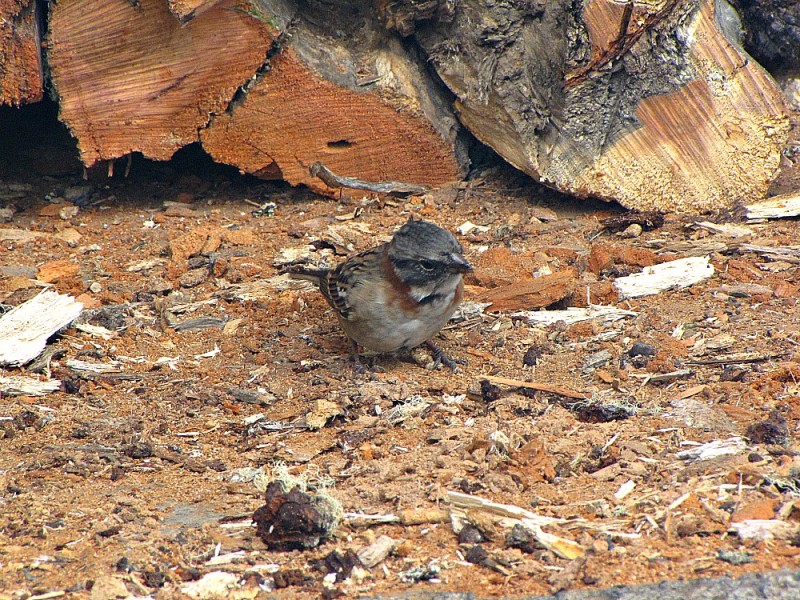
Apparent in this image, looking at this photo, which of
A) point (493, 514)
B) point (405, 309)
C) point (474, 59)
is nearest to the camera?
point (493, 514)

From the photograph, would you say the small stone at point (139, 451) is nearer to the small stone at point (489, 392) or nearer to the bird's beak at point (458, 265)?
the small stone at point (489, 392)

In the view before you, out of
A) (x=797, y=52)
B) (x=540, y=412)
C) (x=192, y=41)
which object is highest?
(x=192, y=41)

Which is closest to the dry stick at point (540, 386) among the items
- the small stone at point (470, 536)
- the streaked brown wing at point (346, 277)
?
the streaked brown wing at point (346, 277)

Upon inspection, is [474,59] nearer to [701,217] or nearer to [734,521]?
[701,217]

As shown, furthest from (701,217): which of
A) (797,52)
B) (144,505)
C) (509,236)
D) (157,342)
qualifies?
(144,505)

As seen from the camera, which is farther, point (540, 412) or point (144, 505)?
point (540, 412)

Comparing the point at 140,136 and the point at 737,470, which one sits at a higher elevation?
the point at 140,136
